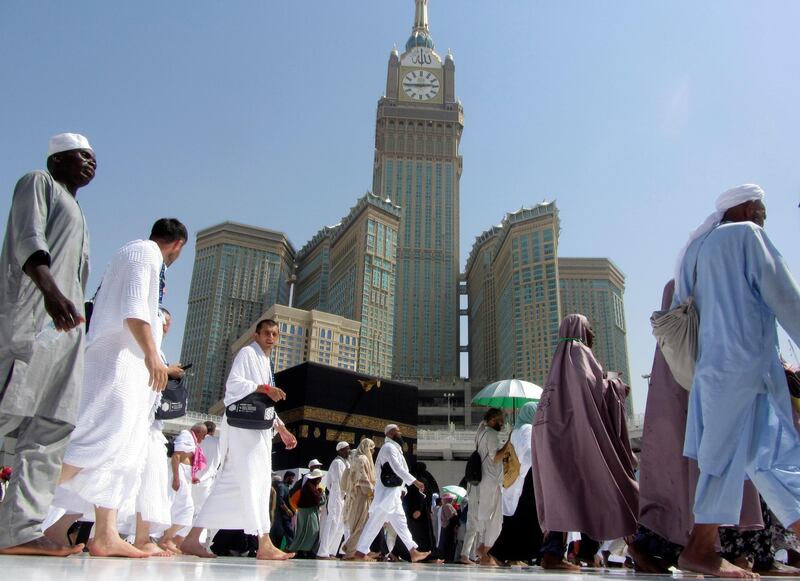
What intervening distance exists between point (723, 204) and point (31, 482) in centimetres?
268

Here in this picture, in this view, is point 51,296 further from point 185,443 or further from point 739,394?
point 185,443

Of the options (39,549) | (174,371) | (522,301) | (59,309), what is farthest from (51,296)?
(522,301)

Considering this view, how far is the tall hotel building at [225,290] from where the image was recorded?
246 ft

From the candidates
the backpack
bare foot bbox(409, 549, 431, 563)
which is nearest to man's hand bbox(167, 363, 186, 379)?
the backpack

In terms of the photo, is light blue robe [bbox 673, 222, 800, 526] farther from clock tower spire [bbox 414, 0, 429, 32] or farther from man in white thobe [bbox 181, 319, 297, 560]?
clock tower spire [bbox 414, 0, 429, 32]

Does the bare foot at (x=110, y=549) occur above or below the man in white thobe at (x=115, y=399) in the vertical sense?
below

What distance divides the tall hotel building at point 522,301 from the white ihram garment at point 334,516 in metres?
57.4

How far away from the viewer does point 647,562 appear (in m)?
2.72

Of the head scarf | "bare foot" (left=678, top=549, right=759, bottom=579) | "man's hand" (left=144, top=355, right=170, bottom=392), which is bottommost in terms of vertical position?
"bare foot" (left=678, top=549, right=759, bottom=579)

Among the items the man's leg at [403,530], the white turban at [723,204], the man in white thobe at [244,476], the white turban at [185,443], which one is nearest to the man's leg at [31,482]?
the man in white thobe at [244,476]

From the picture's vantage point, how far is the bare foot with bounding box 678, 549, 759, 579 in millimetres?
2162

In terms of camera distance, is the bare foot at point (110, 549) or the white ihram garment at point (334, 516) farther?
the white ihram garment at point (334, 516)

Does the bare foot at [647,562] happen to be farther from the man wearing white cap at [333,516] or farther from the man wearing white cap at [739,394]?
the man wearing white cap at [333,516]

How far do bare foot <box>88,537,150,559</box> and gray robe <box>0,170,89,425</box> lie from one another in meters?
0.57
